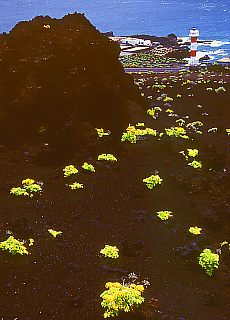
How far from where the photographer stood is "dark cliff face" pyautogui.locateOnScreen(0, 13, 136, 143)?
2450 centimetres

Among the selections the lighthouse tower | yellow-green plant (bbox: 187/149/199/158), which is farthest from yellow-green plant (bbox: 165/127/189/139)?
the lighthouse tower

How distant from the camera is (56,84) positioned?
2547 centimetres

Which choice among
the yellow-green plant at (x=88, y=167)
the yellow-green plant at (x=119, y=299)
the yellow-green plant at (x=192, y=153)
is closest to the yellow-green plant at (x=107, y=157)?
the yellow-green plant at (x=88, y=167)

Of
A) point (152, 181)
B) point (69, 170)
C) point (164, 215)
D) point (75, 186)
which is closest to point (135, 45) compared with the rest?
point (69, 170)

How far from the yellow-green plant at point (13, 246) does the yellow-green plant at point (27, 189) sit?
3761 mm

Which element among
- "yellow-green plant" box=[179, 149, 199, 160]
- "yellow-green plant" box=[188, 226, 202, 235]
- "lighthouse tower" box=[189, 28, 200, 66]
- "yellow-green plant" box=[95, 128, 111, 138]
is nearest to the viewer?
"yellow-green plant" box=[188, 226, 202, 235]

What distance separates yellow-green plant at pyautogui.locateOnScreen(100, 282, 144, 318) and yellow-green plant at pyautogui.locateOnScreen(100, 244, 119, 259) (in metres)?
2.37

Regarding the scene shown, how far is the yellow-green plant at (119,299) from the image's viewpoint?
12.9 metres

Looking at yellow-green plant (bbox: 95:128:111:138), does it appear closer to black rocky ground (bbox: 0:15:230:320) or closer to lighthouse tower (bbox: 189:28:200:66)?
black rocky ground (bbox: 0:15:230:320)

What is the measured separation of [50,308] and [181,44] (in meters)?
105

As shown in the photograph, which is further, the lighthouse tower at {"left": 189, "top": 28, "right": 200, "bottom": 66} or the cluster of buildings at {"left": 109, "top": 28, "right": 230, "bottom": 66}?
the cluster of buildings at {"left": 109, "top": 28, "right": 230, "bottom": 66}

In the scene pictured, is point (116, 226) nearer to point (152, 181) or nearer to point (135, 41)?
point (152, 181)

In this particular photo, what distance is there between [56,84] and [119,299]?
15486 millimetres

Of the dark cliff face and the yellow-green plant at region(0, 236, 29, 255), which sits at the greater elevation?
the dark cliff face
